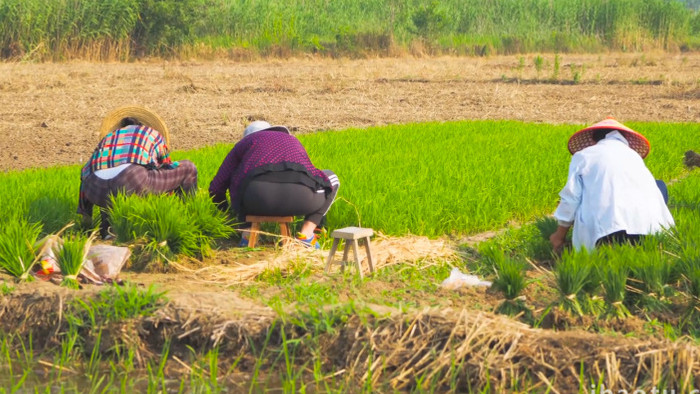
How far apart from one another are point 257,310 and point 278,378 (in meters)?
0.40

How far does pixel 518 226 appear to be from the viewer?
679 centimetres

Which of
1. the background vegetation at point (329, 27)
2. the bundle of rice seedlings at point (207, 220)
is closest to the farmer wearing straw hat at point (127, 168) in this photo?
the bundle of rice seedlings at point (207, 220)

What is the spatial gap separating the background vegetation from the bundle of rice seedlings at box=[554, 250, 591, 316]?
16.5 m

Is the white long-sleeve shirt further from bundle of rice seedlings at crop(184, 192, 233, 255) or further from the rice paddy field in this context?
bundle of rice seedlings at crop(184, 192, 233, 255)

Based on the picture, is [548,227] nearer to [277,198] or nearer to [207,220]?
[277,198]

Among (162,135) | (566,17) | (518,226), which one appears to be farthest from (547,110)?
(566,17)

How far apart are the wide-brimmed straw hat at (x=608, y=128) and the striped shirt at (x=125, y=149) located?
268 cm

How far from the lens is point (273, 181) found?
18.4ft

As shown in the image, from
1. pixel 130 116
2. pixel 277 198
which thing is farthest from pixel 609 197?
pixel 130 116

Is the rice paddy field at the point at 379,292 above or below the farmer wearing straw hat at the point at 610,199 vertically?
below

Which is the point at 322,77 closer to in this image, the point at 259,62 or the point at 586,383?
the point at 259,62

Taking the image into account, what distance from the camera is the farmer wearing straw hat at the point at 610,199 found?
4844 millimetres

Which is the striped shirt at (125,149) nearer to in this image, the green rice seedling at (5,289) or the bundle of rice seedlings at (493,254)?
the green rice seedling at (5,289)

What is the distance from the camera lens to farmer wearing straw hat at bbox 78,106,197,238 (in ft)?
19.1
